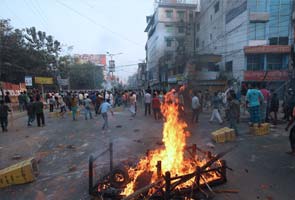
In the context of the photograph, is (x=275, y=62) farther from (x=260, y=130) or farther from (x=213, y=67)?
(x=260, y=130)

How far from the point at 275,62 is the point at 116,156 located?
2716cm

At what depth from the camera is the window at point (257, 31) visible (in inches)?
1078

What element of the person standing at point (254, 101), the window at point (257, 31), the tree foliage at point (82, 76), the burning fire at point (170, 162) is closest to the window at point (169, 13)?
the tree foliage at point (82, 76)

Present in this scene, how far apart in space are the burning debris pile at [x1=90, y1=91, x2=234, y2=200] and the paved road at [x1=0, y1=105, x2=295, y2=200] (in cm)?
46

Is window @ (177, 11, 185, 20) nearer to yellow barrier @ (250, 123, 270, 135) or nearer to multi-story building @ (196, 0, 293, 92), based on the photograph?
multi-story building @ (196, 0, 293, 92)

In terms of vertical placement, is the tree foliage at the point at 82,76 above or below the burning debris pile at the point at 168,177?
above

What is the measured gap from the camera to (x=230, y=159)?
676 centimetres

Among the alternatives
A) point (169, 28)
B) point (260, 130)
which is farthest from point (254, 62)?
point (169, 28)

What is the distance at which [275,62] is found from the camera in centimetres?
2759

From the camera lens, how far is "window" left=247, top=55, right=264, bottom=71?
90.8 ft

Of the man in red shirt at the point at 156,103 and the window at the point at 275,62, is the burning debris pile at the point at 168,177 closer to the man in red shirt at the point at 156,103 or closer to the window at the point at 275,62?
the man in red shirt at the point at 156,103

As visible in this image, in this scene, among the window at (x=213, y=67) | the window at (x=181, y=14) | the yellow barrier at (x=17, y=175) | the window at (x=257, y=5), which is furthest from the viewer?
the window at (x=181, y=14)

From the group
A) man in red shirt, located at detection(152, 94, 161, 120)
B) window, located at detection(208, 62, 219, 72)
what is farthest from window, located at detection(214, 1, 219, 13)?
man in red shirt, located at detection(152, 94, 161, 120)

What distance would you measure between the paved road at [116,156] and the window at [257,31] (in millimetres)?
20189
